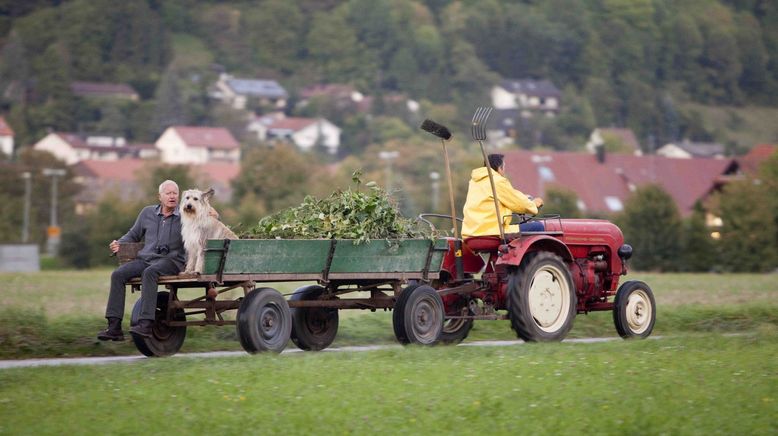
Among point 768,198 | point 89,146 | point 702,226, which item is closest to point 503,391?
point 702,226

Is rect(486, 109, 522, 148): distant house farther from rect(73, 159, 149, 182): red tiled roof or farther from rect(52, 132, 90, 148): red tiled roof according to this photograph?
rect(73, 159, 149, 182): red tiled roof

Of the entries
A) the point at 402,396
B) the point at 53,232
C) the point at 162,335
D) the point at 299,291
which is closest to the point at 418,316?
the point at 299,291

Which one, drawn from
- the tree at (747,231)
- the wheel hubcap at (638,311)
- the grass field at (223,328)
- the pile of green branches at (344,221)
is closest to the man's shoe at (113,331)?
the pile of green branches at (344,221)

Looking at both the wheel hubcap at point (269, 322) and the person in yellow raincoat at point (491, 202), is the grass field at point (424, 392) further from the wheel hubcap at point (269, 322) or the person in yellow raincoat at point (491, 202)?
the person in yellow raincoat at point (491, 202)

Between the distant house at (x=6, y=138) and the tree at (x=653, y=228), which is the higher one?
the distant house at (x=6, y=138)

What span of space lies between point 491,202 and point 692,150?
134 m

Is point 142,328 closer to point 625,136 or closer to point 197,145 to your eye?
point 197,145

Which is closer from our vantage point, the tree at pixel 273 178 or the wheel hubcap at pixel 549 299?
the wheel hubcap at pixel 549 299

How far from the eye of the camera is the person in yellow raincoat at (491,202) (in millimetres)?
15500

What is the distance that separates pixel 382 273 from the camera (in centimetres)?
1495

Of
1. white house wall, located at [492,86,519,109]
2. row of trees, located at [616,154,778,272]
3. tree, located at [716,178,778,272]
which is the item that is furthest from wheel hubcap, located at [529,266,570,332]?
white house wall, located at [492,86,519,109]

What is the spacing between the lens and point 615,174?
11594 cm

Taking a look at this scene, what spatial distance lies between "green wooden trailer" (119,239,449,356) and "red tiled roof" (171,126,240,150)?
468ft

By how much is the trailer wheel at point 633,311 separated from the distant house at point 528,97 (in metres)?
158
